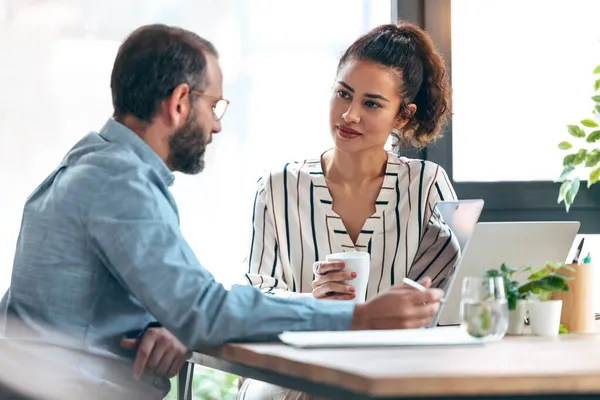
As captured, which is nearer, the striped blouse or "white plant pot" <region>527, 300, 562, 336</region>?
"white plant pot" <region>527, 300, 562, 336</region>

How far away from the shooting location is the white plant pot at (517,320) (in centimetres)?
188

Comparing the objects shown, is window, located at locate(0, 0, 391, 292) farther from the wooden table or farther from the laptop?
the wooden table

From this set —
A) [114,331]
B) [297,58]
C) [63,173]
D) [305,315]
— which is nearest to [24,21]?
[297,58]

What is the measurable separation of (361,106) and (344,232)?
36 centimetres

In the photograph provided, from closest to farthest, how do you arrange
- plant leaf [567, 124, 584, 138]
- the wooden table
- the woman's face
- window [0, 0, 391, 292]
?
the wooden table → the woman's face → window [0, 0, 391, 292] → plant leaf [567, 124, 584, 138]

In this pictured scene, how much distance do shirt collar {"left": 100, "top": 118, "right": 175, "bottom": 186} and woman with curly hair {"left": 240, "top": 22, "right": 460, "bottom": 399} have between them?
69 centimetres

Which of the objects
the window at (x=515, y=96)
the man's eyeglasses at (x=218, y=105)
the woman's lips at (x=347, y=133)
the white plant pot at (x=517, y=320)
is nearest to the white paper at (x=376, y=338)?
the white plant pot at (x=517, y=320)

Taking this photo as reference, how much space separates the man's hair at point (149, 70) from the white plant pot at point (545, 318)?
2.72ft

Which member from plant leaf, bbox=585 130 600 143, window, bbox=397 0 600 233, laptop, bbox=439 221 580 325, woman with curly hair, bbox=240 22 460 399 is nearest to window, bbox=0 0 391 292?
window, bbox=397 0 600 233

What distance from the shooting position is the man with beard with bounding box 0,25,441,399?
1654mm

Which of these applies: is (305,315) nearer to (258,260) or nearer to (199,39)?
(199,39)

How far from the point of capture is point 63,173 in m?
1.80

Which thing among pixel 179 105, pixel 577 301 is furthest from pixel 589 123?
pixel 179 105

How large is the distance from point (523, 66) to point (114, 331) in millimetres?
2165
